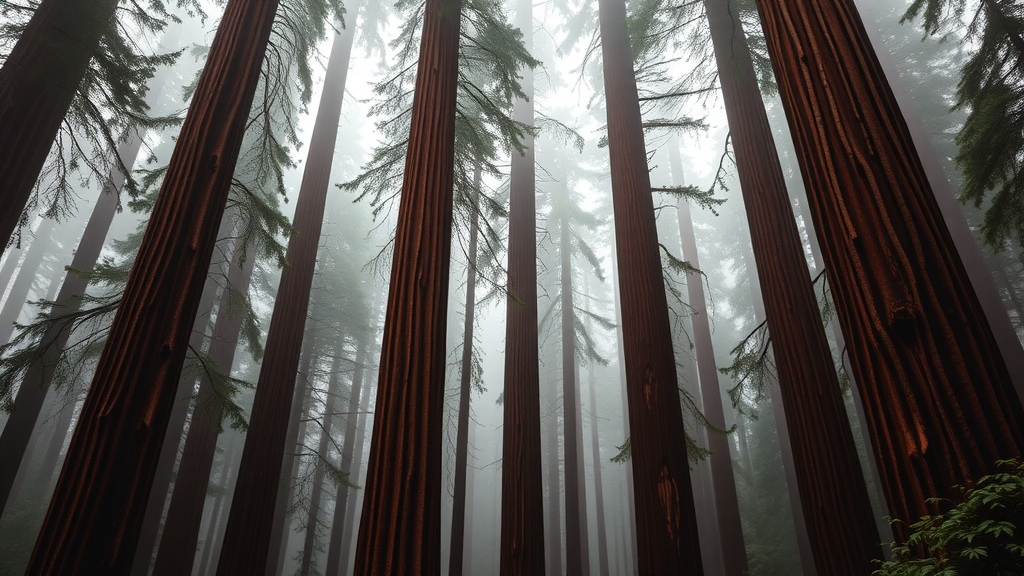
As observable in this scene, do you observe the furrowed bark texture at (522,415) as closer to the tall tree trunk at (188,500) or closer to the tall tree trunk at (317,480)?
the tall tree trunk at (317,480)

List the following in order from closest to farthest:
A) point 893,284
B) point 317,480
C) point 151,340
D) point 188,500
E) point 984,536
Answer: point 984,536 < point 893,284 < point 151,340 < point 188,500 < point 317,480

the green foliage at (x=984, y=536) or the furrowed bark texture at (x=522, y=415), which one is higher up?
the furrowed bark texture at (x=522, y=415)

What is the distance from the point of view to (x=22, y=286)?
24.3 metres

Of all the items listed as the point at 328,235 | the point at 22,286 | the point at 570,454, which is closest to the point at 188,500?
the point at 328,235

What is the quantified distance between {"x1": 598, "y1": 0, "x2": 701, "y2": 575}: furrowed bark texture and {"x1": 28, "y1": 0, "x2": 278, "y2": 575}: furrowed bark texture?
3708mm

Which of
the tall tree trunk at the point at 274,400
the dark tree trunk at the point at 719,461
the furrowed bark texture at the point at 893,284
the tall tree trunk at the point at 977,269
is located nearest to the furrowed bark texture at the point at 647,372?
the furrowed bark texture at the point at 893,284

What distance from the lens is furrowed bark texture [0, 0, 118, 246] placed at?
4207 millimetres

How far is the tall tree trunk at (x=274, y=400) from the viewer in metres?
5.38

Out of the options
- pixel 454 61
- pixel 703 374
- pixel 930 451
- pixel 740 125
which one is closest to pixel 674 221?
pixel 703 374

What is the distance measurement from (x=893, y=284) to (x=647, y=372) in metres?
2.80

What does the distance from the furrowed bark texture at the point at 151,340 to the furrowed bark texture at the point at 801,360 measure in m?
4.57

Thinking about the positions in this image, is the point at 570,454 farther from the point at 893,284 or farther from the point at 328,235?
the point at 893,284

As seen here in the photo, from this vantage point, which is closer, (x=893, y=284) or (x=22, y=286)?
(x=893, y=284)

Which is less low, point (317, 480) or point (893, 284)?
point (317, 480)
